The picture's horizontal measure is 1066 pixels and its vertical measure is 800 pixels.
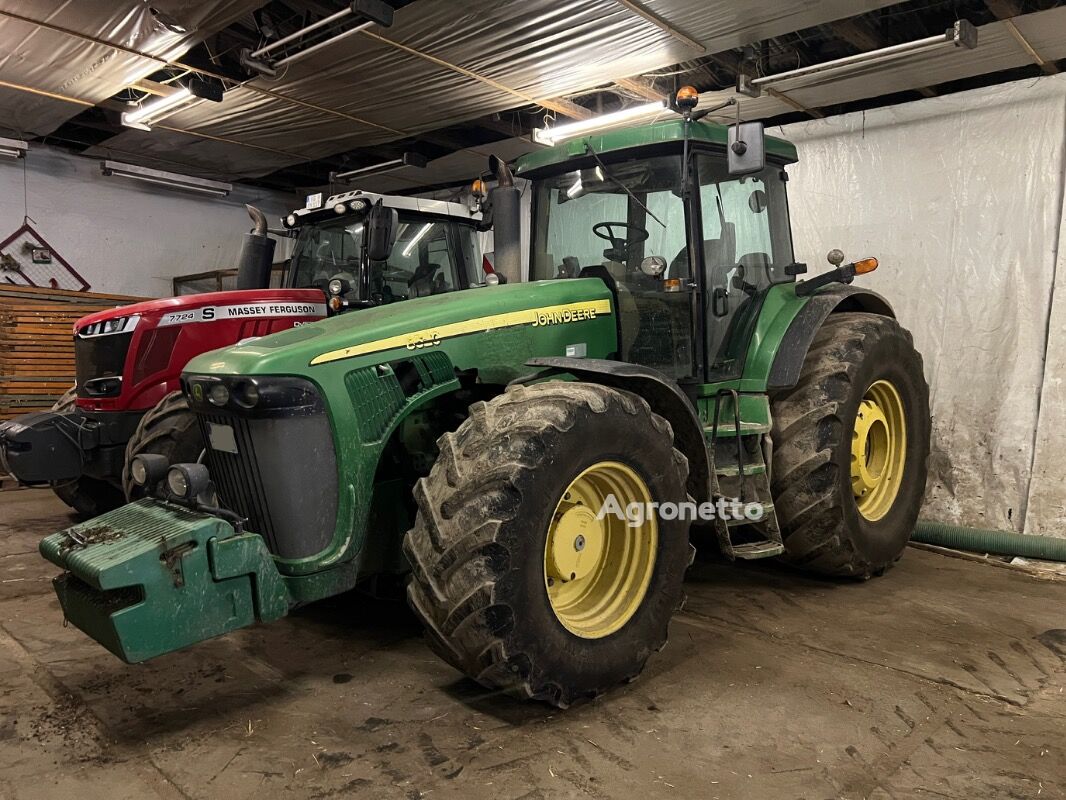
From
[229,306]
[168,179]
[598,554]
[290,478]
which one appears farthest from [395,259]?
[168,179]

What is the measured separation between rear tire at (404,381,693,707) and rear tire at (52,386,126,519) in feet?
13.4

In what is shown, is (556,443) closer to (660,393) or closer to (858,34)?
(660,393)

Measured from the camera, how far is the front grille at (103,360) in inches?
212

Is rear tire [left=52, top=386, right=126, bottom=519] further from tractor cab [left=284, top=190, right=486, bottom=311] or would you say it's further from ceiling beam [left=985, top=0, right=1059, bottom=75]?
ceiling beam [left=985, top=0, right=1059, bottom=75]

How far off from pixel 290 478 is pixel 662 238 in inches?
80.8

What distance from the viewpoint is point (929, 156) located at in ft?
18.1

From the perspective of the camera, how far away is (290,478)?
279cm

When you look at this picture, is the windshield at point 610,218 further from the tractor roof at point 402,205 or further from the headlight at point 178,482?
the headlight at point 178,482

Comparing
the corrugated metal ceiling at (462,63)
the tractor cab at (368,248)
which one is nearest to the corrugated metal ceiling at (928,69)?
the corrugated metal ceiling at (462,63)

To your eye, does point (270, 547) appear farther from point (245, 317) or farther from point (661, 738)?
point (245, 317)

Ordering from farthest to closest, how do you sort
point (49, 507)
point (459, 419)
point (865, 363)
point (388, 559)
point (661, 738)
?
1. point (49, 507)
2. point (865, 363)
3. point (459, 419)
4. point (388, 559)
5. point (661, 738)

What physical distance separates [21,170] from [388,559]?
797cm

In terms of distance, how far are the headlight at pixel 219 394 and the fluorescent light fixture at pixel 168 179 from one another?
7363 mm

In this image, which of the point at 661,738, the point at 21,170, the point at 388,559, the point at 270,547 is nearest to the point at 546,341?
the point at 388,559
